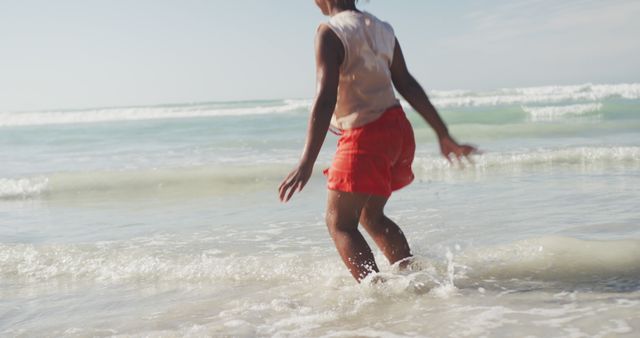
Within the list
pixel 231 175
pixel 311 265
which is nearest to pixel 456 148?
pixel 311 265

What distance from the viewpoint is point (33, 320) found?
3.51 metres

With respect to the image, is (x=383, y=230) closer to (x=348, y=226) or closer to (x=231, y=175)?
(x=348, y=226)

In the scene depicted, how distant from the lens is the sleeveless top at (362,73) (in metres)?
3.01

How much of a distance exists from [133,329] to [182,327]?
0.25 meters

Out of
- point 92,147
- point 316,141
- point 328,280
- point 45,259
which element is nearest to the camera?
point 316,141

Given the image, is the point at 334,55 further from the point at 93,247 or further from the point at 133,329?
the point at 93,247

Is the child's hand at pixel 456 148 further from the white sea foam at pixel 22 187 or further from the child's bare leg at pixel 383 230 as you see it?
the white sea foam at pixel 22 187

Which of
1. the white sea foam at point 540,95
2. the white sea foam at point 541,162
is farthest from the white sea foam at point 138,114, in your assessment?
the white sea foam at point 541,162

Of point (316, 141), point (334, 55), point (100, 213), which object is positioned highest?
point (334, 55)

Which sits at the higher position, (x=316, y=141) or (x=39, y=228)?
(x=316, y=141)

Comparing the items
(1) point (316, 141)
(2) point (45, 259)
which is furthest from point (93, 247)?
(1) point (316, 141)

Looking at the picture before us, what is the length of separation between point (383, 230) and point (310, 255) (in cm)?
116

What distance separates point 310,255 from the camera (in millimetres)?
4488

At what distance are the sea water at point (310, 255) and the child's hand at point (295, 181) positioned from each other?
66cm
